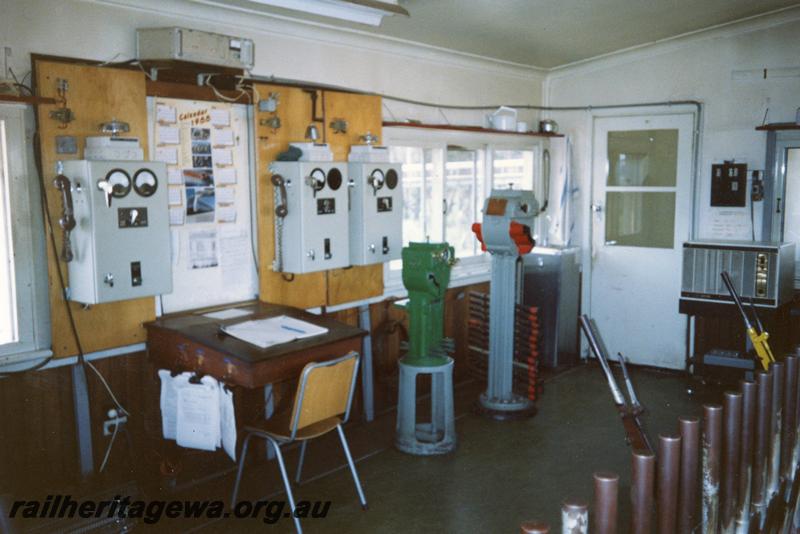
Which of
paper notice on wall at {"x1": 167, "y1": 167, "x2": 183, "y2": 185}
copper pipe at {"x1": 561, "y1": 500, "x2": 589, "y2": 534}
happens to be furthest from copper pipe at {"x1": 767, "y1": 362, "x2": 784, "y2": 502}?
paper notice on wall at {"x1": 167, "y1": 167, "x2": 183, "y2": 185}

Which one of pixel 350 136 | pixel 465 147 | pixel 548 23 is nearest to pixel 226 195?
pixel 350 136

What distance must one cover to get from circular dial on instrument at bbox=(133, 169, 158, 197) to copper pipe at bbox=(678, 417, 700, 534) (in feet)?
8.70

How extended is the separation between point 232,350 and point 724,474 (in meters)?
2.15

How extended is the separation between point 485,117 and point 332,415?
346 centimetres

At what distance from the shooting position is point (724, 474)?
7.97 feet

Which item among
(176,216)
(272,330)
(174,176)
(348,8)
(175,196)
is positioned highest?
(348,8)

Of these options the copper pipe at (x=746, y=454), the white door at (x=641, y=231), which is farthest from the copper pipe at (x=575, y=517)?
the white door at (x=641, y=231)

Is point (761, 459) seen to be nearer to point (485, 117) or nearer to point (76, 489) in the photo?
point (76, 489)

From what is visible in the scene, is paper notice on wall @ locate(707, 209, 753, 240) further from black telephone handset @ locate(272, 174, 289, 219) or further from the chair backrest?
the chair backrest

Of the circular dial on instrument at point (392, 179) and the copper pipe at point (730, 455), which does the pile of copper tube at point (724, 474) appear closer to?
the copper pipe at point (730, 455)

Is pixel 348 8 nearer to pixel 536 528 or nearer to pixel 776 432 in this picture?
pixel 776 432

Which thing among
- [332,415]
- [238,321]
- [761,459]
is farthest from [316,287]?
[761,459]

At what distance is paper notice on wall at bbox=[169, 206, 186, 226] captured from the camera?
13.5 feet

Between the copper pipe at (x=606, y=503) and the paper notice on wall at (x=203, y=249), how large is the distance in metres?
2.98
